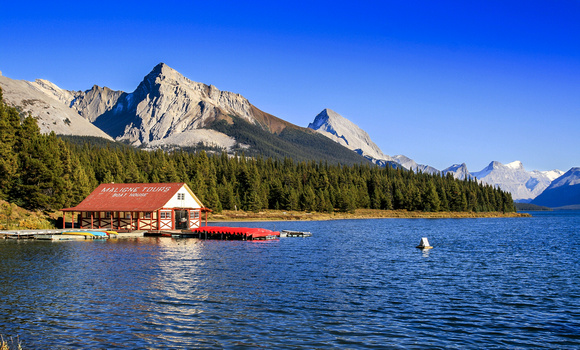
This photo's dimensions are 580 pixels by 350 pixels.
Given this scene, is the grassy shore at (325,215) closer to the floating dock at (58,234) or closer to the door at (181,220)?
the door at (181,220)

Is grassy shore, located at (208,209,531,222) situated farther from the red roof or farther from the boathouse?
the red roof

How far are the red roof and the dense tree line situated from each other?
11.0 m

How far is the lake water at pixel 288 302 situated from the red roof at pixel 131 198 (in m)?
28.9

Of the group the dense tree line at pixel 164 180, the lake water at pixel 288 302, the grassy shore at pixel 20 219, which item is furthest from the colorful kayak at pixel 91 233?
the lake water at pixel 288 302

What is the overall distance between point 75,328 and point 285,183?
17234 centimetres

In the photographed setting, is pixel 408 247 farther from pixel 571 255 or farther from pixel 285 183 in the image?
pixel 285 183

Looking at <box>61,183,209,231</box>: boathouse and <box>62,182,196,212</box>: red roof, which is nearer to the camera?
<box>62,182,196,212</box>: red roof

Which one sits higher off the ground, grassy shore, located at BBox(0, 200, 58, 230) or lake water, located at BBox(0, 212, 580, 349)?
grassy shore, located at BBox(0, 200, 58, 230)

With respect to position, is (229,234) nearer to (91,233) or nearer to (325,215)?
(91,233)

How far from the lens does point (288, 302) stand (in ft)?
82.3

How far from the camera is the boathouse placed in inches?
2970

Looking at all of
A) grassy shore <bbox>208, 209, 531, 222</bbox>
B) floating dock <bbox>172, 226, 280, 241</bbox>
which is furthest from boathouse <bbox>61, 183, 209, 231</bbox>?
grassy shore <bbox>208, 209, 531, 222</bbox>

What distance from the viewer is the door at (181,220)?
79.4 meters

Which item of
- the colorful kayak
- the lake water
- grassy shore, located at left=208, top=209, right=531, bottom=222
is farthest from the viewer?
grassy shore, located at left=208, top=209, right=531, bottom=222
